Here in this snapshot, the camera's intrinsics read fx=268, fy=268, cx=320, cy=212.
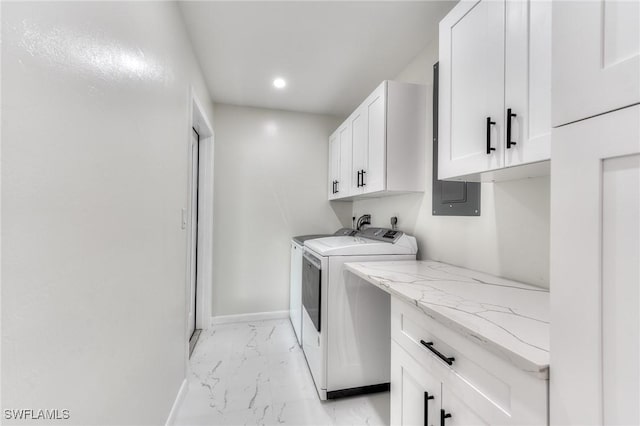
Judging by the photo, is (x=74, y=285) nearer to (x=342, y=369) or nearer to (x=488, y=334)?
Answer: (x=488, y=334)

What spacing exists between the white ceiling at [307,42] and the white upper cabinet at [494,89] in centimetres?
54

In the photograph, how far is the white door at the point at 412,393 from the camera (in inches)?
36.8

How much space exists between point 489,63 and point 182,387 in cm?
240

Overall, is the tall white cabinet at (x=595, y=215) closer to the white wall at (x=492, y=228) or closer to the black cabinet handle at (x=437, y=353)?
the black cabinet handle at (x=437, y=353)

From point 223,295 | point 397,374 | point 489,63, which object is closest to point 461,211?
point 489,63

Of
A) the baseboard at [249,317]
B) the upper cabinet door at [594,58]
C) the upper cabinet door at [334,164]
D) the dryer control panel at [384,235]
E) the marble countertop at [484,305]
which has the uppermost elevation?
the upper cabinet door at [334,164]

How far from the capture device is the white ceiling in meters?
1.59

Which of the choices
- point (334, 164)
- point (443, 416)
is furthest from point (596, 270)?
point (334, 164)

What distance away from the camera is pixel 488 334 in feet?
2.26

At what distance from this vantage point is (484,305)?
0.91 metres

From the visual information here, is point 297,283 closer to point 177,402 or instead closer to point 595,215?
point 177,402

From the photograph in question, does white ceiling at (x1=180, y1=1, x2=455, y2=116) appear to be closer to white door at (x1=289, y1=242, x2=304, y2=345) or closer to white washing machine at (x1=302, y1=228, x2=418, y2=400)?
white washing machine at (x1=302, y1=228, x2=418, y2=400)

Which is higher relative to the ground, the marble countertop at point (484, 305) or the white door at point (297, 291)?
the marble countertop at point (484, 305)

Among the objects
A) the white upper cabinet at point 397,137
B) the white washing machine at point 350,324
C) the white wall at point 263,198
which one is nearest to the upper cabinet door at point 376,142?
the white upper cabinet at point 397,137
